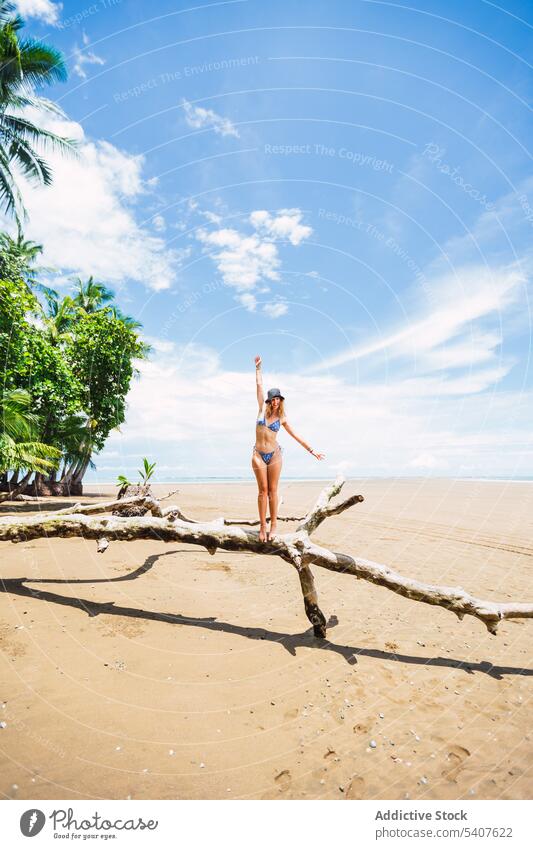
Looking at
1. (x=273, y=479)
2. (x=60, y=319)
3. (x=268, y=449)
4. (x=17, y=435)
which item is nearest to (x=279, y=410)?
(x=268, y=449)

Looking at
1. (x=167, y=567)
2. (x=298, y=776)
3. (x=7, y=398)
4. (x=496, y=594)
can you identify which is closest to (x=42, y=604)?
(x=167, y=567)

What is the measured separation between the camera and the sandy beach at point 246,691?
3.37 metres

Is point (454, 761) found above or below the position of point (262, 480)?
below

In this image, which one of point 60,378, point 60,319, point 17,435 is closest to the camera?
point 17,435

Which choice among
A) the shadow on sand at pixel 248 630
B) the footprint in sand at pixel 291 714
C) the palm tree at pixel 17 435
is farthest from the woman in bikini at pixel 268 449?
the palm tree at pixel 17 435

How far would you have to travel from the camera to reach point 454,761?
362cm

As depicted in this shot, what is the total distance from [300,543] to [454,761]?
9.99 feet

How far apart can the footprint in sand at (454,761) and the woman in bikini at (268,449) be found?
10.7 feet

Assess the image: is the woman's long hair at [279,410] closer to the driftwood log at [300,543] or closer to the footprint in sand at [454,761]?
the driftwood log at [300,543]

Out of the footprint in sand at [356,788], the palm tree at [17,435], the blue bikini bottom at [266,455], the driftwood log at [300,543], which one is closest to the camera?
the footprint in sand at [356,788]

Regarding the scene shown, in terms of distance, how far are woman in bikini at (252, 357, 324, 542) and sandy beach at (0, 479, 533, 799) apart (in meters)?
2.05

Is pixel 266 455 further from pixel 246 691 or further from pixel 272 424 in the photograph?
pixel 246 691
